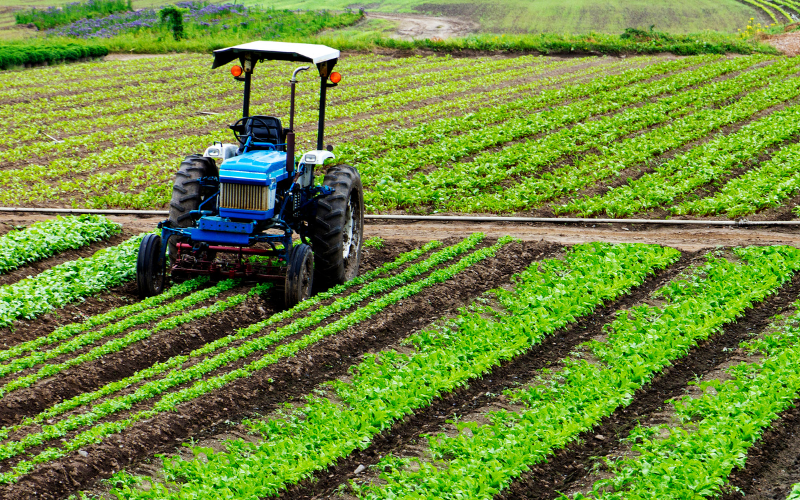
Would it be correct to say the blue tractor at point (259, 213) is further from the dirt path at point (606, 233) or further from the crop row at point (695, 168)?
the crop row at point (695, 168)

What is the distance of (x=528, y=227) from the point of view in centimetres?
1410

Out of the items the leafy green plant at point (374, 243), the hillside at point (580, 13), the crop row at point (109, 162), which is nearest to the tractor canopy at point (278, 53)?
the leafy green plant at point (374, 243)

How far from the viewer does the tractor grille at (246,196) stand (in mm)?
9805

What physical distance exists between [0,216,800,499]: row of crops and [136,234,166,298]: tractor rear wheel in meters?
0.20

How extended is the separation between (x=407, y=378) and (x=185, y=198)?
419cm

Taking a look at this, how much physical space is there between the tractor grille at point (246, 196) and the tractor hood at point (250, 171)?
0.23 feet

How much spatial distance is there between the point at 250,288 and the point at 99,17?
3828 cm

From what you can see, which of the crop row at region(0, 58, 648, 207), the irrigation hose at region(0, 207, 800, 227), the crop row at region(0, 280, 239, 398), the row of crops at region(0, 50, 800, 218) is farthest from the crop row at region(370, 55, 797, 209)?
the crop row at region(0, 280, 239, 398)

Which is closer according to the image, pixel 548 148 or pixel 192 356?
pixel 192 356

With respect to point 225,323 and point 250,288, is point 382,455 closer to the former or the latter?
point 225,323

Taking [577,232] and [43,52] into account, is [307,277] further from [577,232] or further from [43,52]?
[43,52]

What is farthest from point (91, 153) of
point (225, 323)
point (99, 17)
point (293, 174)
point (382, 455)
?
point (99, 17)

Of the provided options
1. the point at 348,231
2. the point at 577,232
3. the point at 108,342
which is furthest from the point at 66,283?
the point at 577,232

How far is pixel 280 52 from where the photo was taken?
10148 millimetres
